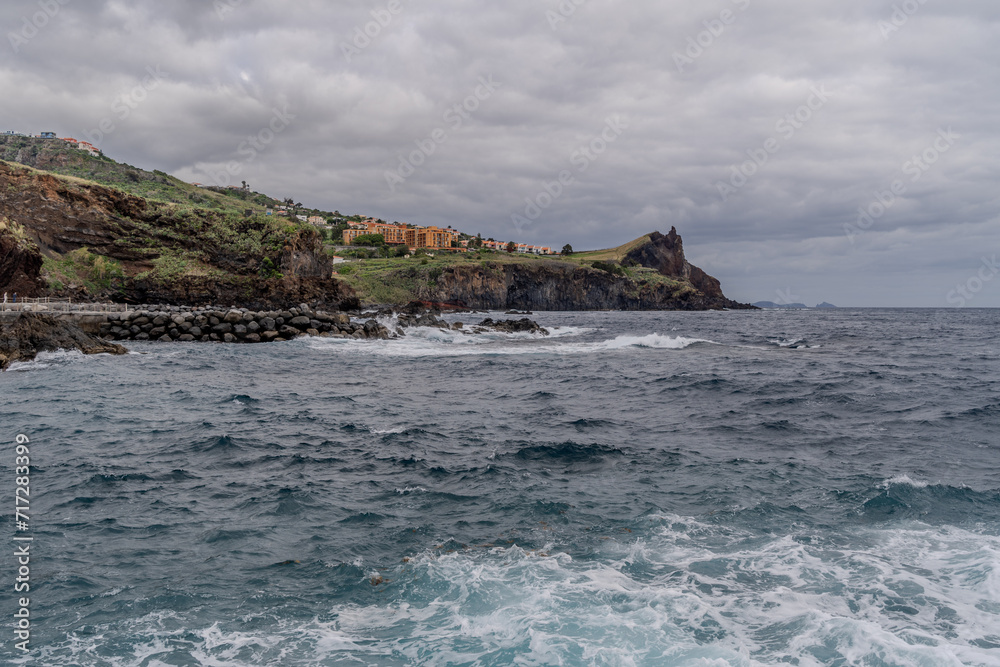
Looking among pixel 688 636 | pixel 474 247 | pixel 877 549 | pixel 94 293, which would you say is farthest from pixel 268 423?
pixel 474 247

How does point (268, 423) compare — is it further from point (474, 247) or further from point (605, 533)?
point (474, 247)

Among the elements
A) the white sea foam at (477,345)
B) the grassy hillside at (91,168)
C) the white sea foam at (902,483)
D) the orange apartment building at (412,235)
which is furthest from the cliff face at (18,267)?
the orange apartment building at (412,235)

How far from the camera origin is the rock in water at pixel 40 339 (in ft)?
75.1

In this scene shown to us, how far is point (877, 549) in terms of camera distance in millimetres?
7270

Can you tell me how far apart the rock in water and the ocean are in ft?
24.9

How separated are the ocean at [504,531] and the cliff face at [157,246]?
135 ft

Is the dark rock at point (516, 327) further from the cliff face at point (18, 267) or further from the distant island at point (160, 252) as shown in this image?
the cliff face at point (18, 267)

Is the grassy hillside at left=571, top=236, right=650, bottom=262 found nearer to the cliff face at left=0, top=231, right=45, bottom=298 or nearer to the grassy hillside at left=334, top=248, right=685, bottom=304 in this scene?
the grassy hillside at left=334, top=248, right=685, bottom=304

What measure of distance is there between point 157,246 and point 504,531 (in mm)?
61644

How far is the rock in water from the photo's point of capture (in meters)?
22.9

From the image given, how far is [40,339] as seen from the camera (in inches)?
957

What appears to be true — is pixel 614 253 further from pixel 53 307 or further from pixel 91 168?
pixel 53 307

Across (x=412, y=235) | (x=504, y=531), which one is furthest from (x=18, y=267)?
(x=412, y=235)

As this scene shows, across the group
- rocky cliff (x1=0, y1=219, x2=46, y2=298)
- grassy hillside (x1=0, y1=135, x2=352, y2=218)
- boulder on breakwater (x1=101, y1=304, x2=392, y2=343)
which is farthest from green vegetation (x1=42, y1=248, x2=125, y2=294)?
grassy hillside (x1=0, y1=135, x2=352, y2=218)
